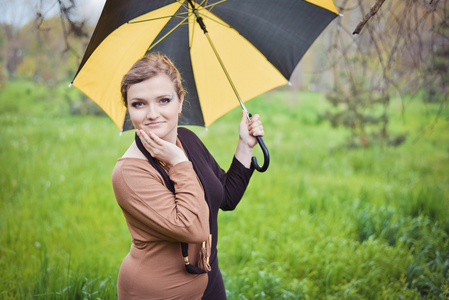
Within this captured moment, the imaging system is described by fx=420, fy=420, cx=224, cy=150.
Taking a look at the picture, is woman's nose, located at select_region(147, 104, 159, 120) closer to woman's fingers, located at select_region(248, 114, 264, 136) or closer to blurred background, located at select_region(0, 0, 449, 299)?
woman's fingers, located at select_region(248, 114, 264, 136)

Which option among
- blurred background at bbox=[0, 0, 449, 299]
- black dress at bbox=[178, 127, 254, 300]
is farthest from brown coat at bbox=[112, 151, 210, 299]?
blurred background at bbox=[0, 0, 449, 299]

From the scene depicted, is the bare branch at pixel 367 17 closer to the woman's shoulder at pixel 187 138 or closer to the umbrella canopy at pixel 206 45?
the umbrella canopy at pixel 206 45

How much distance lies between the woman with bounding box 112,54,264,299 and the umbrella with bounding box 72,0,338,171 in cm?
34

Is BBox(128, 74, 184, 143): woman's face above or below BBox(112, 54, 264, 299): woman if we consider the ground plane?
above

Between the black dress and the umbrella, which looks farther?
the umbrella

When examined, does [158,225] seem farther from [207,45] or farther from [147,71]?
[207,45]

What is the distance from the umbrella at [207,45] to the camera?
6.60 feet

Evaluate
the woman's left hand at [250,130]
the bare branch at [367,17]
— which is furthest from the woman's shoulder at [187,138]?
the bare branch at [367,17]

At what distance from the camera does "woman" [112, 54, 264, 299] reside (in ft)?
5.27

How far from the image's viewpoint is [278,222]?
474 cm

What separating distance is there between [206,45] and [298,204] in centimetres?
320

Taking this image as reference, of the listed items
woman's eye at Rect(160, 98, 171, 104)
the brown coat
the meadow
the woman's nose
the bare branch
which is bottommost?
the meadow

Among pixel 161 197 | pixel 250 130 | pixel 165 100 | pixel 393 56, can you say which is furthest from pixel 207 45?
pixel 393 56

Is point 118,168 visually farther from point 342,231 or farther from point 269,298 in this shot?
point 342,231
